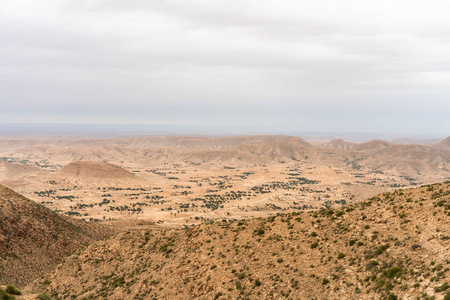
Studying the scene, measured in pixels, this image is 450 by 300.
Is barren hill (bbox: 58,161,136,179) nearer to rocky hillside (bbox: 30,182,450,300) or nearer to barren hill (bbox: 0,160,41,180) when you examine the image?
barren hill (bbox: 0,160,41,180)

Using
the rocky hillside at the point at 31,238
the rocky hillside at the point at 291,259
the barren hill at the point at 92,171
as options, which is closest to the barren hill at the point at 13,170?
the barren hill at the point at 92,171

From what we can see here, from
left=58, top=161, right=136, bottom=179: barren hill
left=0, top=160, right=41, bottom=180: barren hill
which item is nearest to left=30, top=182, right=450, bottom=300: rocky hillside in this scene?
left=58, top=161, right=136, bottom=179: barren hill

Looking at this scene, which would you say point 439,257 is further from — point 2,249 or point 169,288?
point 2,249

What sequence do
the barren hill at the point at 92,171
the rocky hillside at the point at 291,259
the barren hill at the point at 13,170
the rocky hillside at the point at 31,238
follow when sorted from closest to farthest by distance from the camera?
the rocky hillside at the point at 291,259, the rocky hillside at the point at 31,238, the barren hill at the point at 13,170, the barren hill at the point at 92,171

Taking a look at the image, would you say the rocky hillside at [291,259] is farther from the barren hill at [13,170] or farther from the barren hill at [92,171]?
the barren hill at [13,170]

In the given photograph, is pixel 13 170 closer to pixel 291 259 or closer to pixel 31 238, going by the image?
pixel 31 238

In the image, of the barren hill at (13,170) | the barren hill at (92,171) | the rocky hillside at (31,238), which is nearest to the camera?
the rocky hillside at (31,238)

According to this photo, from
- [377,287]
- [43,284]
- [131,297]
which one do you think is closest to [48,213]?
[43,284]
